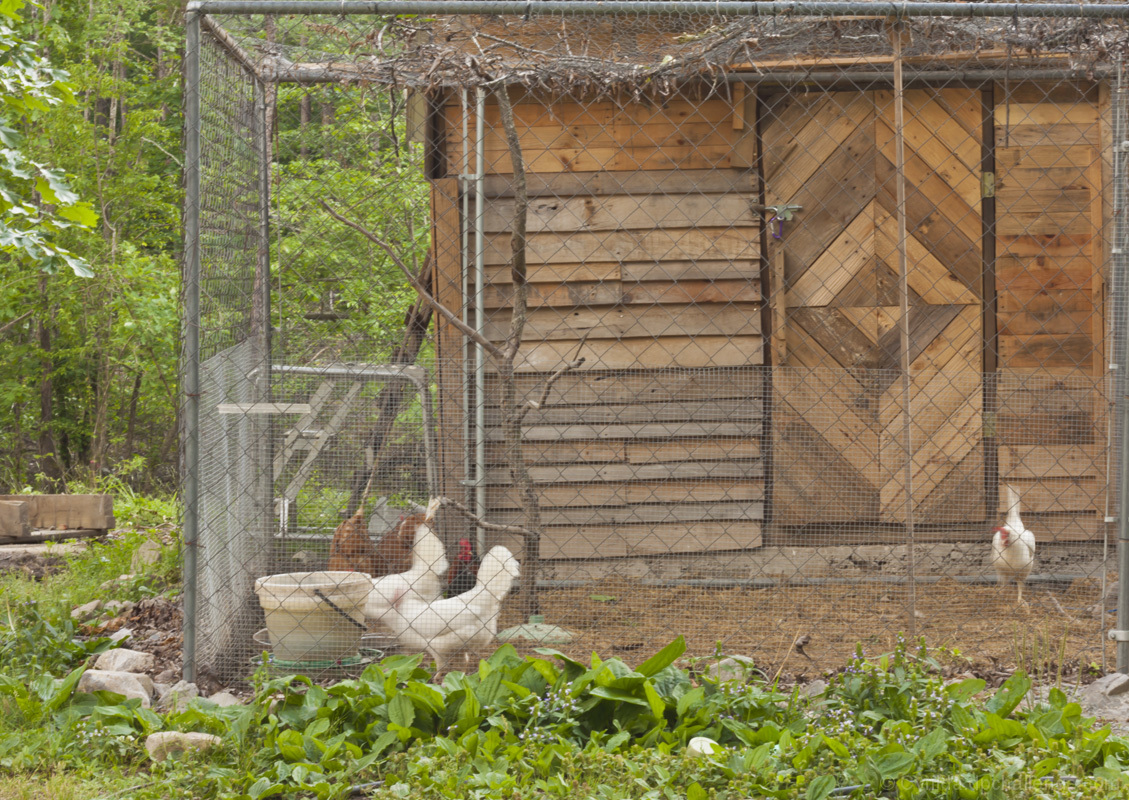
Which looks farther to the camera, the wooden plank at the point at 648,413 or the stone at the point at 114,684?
the wooden plank at the point at 648,413

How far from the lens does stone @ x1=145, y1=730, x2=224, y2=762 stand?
2.79 meters

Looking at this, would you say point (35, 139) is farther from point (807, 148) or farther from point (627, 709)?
point (627, 709)

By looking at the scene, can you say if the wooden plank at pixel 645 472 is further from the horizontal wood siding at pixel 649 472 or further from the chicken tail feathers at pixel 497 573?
the chicken tail feathers at pixel 497 573

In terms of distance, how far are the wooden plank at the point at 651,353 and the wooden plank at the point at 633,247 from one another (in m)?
0.39

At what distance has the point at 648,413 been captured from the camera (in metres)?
5.39

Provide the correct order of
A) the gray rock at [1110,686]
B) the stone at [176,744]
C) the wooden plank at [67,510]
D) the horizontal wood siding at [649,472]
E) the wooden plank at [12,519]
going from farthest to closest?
1. the wooden plank at [67,510]
2. the wooden plank at [12,519]
3. the horizontal wood siding at [649,472]
4. the gray rock at [1110,686]
5. the stone at [176,744]

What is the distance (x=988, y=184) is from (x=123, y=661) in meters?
5.04

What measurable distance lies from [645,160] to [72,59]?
8584 millimetres

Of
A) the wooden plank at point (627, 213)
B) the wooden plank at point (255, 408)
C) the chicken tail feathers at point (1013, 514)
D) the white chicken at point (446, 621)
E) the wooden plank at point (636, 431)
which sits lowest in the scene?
the white chicken at point (446, 621)

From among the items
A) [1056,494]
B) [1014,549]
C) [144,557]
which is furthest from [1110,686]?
[144,557]

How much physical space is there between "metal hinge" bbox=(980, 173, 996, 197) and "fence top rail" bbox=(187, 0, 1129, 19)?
2240 millimetres

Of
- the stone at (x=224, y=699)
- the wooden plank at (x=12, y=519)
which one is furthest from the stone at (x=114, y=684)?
the wooden plank at (x=12, y=519)

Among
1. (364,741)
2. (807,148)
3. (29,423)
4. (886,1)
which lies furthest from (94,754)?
(29,423)

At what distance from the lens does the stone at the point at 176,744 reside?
9.15 ft
